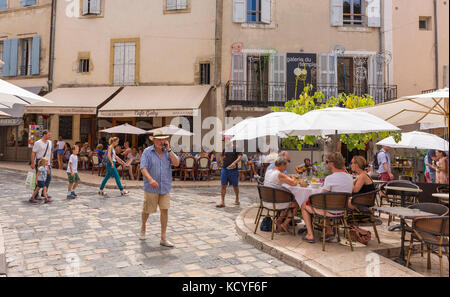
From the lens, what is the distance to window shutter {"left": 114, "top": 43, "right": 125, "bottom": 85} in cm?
1573

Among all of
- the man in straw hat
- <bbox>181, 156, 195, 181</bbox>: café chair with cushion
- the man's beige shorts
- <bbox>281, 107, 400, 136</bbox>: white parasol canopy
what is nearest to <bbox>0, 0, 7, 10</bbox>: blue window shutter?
<bbox>181, 156, 195, 181</bbox>: café chair with cushion

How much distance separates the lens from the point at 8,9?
1734 centimetres

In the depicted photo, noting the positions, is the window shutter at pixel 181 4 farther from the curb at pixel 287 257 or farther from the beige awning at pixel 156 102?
the curb at pixel 287 257

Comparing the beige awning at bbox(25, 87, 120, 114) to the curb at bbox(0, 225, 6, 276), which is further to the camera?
the beige awning at bbox(25, 87, 120, 114)

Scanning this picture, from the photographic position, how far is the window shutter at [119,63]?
1573cm

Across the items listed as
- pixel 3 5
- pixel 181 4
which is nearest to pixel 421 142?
pixel 181 4

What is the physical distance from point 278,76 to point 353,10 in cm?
465

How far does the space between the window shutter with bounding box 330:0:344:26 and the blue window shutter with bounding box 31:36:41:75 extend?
1430 centimetres

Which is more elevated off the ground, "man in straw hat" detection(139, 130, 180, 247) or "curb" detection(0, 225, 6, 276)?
"man in straw hat" detection(139, 130, 180, 247)

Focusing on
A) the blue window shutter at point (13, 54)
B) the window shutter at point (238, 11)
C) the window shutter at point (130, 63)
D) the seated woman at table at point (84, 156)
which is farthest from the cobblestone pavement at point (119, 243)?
the blue window shutter at point (13, 54)

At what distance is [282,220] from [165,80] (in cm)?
1174

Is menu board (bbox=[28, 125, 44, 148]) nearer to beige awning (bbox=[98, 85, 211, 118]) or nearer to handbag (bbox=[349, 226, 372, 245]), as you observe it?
beige awning (bbox=[98, 85, 211, 118])

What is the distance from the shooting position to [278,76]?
14203 millimetres
